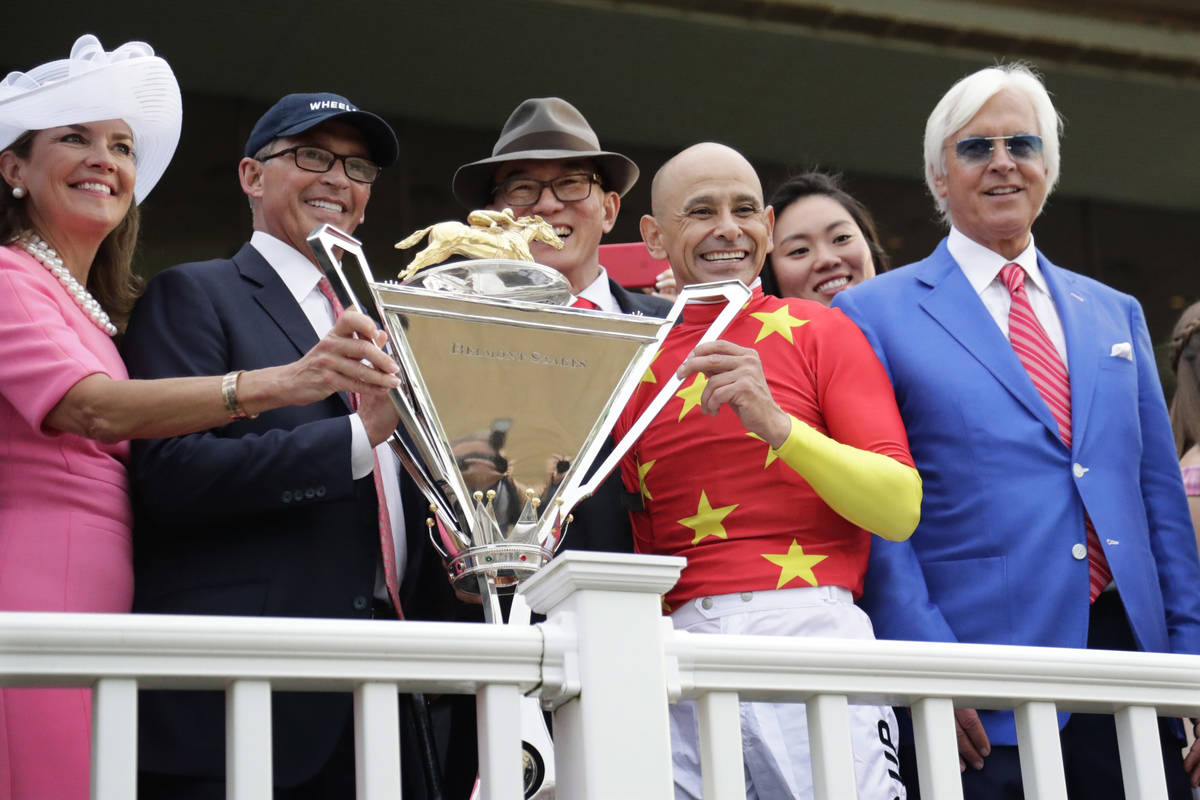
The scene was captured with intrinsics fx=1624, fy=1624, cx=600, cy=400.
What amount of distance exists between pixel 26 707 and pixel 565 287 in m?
0.92

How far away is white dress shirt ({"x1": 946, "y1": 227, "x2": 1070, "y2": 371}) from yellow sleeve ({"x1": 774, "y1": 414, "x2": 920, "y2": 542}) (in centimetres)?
59

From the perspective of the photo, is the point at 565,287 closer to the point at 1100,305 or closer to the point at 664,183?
the point at 664,183

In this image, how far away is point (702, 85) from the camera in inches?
268

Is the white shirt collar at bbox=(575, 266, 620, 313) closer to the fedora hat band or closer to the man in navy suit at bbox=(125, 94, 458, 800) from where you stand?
the fedora hat band

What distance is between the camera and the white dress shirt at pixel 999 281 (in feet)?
9.50

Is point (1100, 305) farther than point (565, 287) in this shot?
Yes

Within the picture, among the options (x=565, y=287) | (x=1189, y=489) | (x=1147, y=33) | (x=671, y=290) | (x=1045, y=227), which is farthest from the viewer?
(x=1045, y=227)

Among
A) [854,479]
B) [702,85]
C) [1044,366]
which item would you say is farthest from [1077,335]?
[702,85]

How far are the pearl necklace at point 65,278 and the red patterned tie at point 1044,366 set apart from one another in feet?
4.99

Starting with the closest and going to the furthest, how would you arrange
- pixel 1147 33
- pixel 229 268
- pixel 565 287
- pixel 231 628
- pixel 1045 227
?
1. pixel 231 628
2. pixel 565 287
3. pixel 229 268
4. pixel 1147 33
5. pixel 1045 227

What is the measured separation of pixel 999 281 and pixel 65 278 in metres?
1.61

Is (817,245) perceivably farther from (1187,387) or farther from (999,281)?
(1187,387)

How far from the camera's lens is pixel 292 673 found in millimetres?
1748

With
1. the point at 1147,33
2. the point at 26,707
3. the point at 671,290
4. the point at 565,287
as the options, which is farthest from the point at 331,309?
the point at 1147,33
